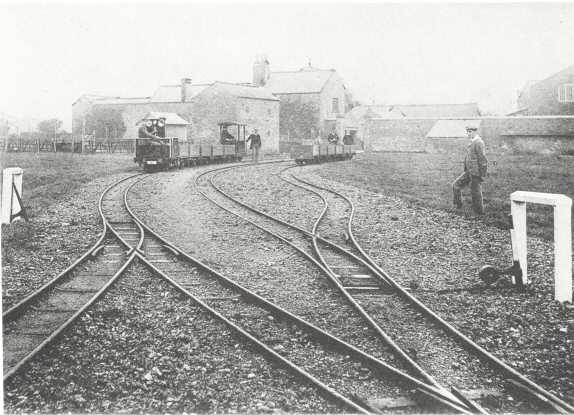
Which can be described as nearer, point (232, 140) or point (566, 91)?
point (566, 91)

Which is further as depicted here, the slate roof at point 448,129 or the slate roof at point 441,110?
the slate roof at point 441,110

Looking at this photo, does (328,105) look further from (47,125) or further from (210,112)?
(47,125)

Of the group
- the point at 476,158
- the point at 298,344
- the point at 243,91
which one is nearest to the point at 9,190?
the point at 298,344

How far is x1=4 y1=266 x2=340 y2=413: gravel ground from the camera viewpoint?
367 cm

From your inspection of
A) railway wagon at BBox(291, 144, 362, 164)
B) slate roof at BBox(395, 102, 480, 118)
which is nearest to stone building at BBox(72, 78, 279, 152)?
railway wagon at BBox(291, 144, 362, 164)

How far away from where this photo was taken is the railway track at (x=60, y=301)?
4.46 metres

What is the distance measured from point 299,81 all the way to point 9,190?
49.8 m

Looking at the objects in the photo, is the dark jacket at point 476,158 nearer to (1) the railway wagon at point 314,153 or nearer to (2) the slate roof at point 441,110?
(1) the railway wagon at point 314,153

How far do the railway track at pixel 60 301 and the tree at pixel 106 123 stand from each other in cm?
4427

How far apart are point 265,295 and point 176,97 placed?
4417 cm

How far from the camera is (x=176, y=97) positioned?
47.5 m

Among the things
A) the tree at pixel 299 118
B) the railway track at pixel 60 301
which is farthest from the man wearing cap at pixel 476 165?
the tree at pixel 299 118

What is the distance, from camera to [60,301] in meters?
5.69

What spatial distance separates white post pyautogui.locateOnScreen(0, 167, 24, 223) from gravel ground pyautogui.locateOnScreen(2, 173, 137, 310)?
212 millimetres
